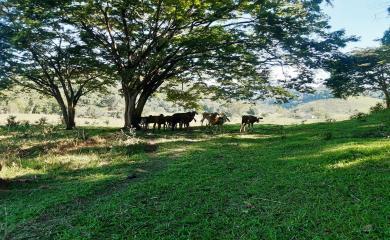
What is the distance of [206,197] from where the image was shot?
8992mm

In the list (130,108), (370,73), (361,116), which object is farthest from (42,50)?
(370,73)

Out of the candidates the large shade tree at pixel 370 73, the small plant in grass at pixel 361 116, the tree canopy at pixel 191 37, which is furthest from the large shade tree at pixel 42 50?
the large shade tree at pixel 370 73

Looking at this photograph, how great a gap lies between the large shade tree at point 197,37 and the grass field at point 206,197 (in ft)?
40.4

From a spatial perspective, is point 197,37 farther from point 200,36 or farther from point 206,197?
point 206,197

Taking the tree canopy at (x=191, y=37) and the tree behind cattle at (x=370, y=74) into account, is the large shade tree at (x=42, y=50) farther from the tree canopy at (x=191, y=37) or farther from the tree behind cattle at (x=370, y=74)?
the tree behind cattle at (x=370, y=74)

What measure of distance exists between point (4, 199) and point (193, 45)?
58.0 feet

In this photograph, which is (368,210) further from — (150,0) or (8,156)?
(150,0)

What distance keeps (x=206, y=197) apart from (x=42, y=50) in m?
29.5

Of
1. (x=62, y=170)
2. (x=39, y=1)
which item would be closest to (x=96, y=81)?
(x=39, y=1)

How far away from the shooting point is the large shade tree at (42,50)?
81.8 feet

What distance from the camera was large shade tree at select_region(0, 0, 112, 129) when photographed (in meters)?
24.9

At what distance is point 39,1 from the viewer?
75.7 ft

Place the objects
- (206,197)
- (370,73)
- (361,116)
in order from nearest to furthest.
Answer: (206,197) < (361,116) < (370,73)

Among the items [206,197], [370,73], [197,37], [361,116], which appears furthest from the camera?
[370,73]
